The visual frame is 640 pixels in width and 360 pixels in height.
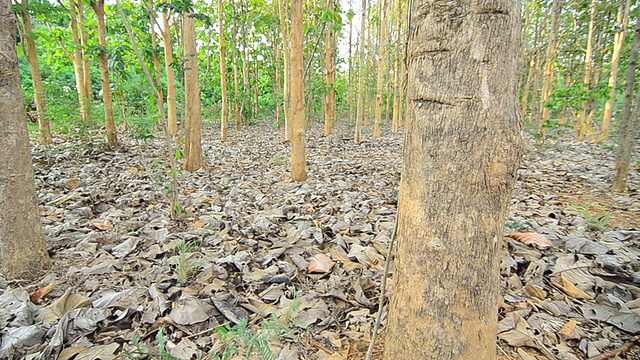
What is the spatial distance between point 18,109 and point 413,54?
2359mm

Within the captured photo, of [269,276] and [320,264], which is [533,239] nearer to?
[320,264]

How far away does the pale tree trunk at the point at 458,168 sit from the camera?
94 centimetres

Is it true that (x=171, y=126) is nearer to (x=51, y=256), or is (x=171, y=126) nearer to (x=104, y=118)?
(x=104, y=118)

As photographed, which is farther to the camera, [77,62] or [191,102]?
[77,62]

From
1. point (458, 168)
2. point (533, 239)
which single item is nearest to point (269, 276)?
point (458, 168)

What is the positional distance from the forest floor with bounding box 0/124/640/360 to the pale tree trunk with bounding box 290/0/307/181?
735 millimetres

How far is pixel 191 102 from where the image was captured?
5008 millimetres

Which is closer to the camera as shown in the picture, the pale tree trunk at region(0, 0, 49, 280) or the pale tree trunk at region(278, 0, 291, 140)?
the pale tree trunk at region(0, 0, 49, 280)

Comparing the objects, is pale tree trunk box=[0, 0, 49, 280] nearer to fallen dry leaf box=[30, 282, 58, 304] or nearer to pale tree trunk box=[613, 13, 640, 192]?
fallen dry leaf box=[30, 282, 58, 304]

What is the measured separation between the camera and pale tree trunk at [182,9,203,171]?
4.83 m

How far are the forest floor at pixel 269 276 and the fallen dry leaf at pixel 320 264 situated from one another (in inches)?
0.4

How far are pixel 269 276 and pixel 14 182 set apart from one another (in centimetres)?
168

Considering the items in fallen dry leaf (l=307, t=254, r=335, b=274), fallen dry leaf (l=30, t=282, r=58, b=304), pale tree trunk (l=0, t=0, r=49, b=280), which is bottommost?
fallen dry leaf (l=30, t=282, r=58, b=304)

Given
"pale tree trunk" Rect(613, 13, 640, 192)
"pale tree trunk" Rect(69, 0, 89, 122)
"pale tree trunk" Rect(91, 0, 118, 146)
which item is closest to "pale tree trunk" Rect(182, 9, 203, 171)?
"pale tree trunk" Rect(91, 0, 118, 146)
